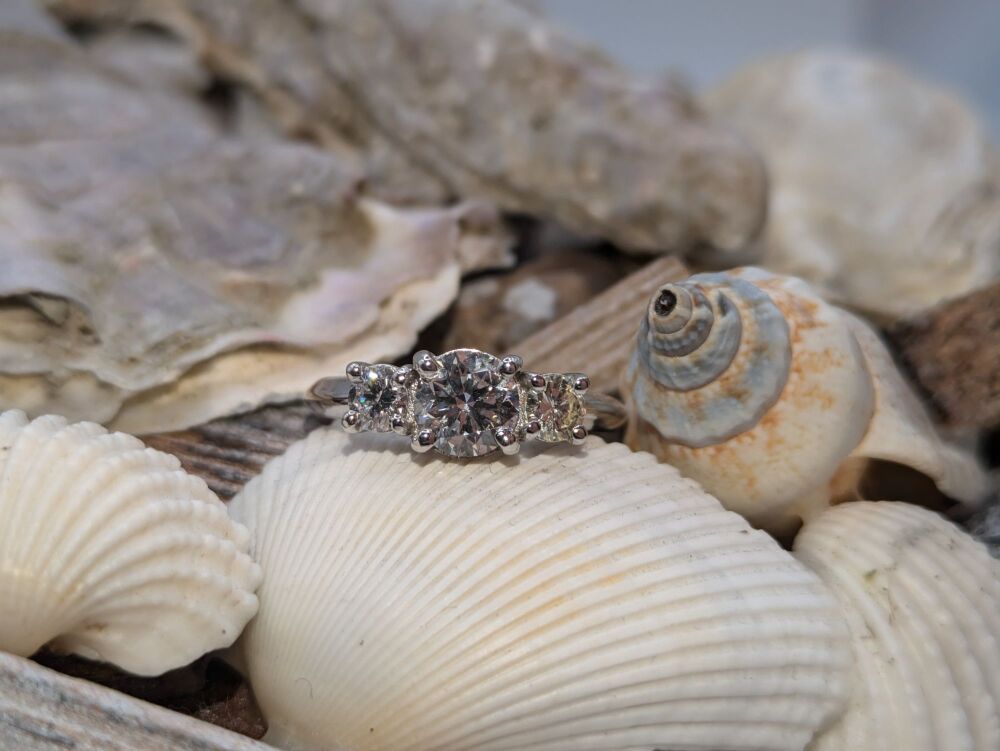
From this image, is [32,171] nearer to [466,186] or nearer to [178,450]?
[178,450]

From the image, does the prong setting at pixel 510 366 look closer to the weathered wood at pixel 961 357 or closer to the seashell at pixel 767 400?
the seashell at pixel 767 400

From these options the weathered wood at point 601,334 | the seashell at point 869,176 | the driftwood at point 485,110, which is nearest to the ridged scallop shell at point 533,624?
the weathered wood at point 601,334

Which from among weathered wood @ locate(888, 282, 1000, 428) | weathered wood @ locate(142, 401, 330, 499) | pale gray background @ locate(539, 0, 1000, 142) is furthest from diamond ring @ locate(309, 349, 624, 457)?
pale gray background @ locate(539, 0, 1000, 142)

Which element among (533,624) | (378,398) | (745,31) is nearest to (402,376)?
(378,398)

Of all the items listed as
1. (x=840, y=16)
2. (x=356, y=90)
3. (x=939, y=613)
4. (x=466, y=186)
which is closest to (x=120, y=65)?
(x=356, y=90)

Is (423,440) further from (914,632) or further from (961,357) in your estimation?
(961,357)
